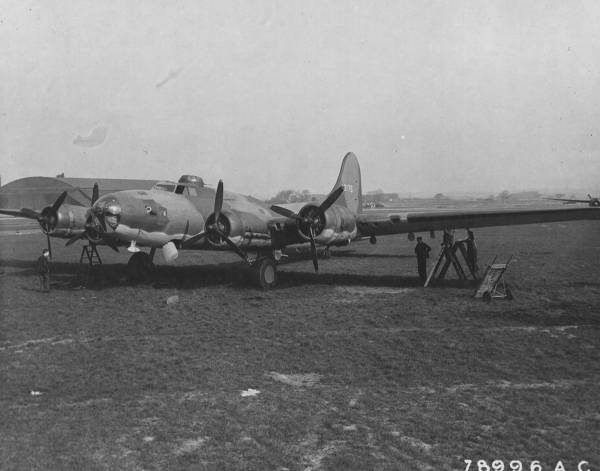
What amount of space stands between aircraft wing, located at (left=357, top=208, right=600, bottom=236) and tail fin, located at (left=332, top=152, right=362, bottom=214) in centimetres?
486

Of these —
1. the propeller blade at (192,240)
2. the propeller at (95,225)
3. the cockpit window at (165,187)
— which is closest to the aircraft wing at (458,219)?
the propeller blade at (192,240)

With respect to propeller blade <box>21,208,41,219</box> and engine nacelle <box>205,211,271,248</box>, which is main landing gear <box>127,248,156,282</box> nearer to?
engine nacelle <box>205,211,271,248</box>

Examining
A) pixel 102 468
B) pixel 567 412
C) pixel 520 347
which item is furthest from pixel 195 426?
pixel 520 347

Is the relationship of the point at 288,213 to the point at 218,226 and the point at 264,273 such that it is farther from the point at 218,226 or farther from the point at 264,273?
the point at 218,226

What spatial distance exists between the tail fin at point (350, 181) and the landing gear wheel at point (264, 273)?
22.9ft

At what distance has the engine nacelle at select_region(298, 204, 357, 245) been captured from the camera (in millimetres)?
15305

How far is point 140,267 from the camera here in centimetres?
1808

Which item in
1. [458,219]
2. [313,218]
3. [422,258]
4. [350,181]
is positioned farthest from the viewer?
[350,181]

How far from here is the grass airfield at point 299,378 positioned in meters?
5.33

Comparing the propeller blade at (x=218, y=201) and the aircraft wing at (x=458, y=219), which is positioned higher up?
the propeller blade at (x=218, y=201)

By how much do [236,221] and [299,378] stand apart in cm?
793

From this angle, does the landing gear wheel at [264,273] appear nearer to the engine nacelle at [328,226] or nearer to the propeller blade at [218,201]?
the engine nacelle at [328,226]

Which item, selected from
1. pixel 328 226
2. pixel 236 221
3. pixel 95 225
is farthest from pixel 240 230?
pixel 95 225

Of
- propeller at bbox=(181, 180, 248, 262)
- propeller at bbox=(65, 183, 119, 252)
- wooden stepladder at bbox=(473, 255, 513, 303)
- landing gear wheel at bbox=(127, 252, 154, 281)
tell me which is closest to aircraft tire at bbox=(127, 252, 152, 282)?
landing gear wheel at bbox=(127, 252, 154, 281)
